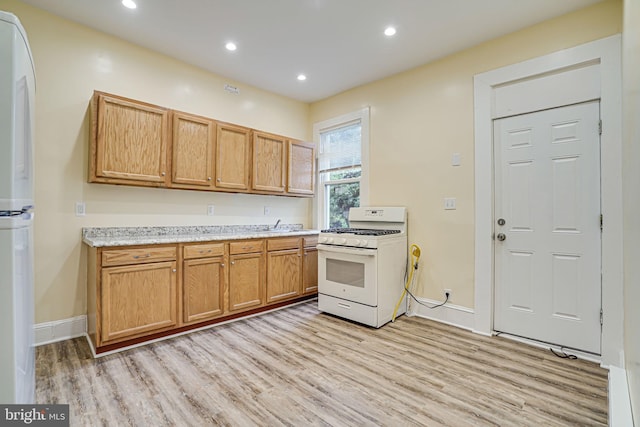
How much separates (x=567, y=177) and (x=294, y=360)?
8.93ft

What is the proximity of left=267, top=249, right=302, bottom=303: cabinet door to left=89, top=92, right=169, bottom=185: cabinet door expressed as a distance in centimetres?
147

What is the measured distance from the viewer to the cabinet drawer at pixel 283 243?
348cm

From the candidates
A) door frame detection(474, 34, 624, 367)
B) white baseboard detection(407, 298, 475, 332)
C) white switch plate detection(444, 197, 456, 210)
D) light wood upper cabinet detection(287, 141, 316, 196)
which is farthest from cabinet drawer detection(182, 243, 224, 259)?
door frame detection(474, 34, 624, 367)

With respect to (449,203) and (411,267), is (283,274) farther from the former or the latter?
(449,203)

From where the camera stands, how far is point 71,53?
271 cm

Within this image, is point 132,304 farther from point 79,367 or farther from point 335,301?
point 335,301

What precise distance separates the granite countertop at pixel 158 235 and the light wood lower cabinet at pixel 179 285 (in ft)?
0.19

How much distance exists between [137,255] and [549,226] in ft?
11.7

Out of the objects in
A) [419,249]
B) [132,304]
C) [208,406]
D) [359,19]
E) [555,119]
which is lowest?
[208,406]

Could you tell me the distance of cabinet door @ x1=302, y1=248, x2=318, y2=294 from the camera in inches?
151

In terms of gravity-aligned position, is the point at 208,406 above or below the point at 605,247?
below

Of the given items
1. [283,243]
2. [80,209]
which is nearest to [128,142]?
[80,209]

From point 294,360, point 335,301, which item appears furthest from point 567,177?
point 294,360

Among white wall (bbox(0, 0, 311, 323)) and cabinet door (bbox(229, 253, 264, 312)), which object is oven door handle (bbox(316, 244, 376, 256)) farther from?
white wall (bbox(0, 0, 311, 323))
